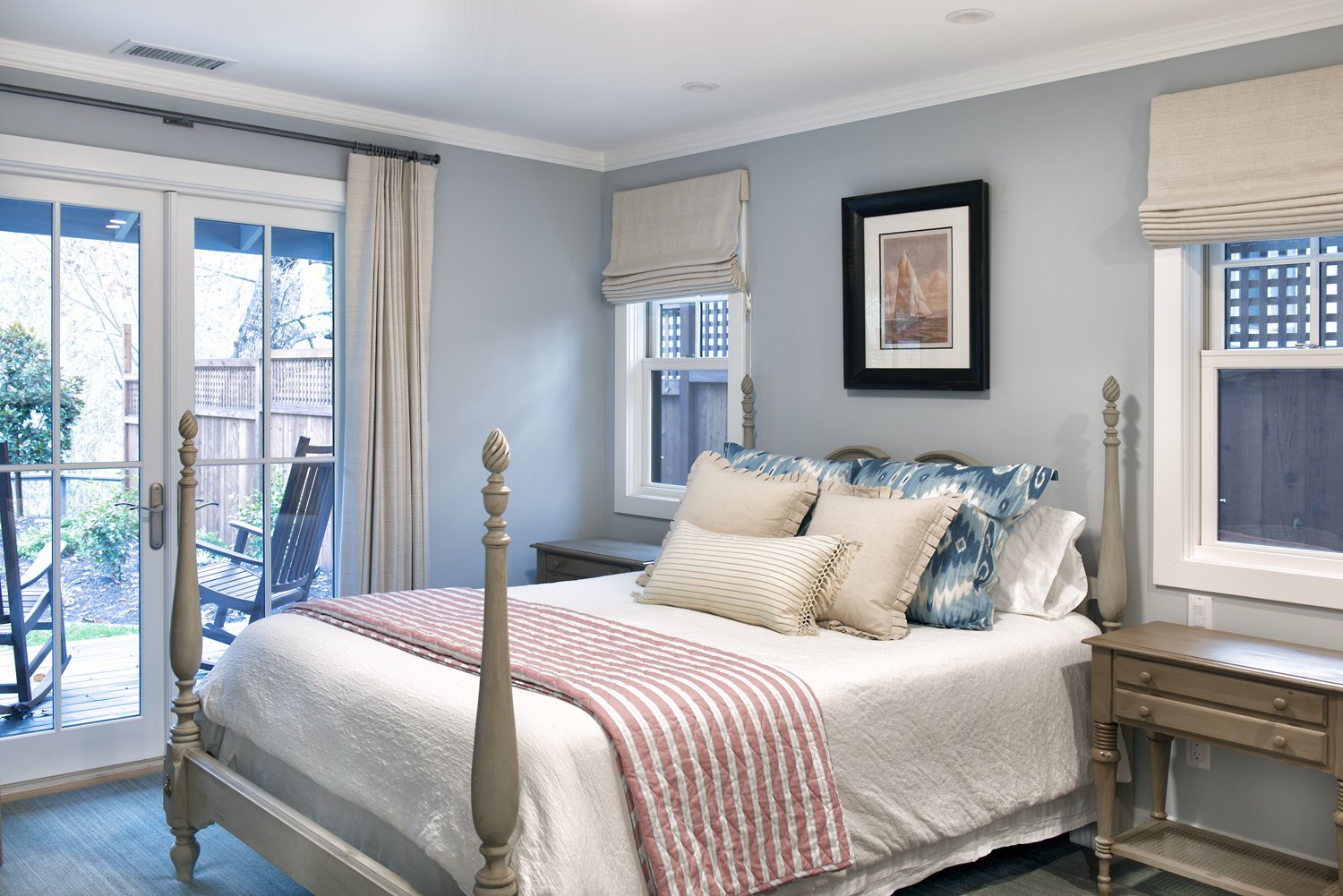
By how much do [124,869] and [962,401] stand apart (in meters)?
3.03

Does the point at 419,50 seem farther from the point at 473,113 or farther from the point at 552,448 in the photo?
the point at 552,448

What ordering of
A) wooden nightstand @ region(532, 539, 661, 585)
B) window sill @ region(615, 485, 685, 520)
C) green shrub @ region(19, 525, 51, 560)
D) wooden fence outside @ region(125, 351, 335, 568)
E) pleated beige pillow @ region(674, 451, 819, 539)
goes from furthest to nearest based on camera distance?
window sill @ region(615, 485, 685, 520) < wooden nightstand @ region(532, 539, 661, 585) < wooden fence outside @ region(125, 351, 335, 568) < green shrub @ region(19, 525, 51, 560) < pleated beige pillow @ region(674, 451, 819, 539)

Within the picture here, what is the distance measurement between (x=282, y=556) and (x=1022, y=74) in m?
3.26

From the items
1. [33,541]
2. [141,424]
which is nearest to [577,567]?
[141,424]

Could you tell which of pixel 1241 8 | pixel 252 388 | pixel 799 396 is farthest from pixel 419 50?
pixel 1241 8

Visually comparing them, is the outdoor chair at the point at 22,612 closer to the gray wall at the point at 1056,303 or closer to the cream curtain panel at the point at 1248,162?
the gray wall at the point at 1056,303

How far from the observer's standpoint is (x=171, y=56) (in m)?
3.68

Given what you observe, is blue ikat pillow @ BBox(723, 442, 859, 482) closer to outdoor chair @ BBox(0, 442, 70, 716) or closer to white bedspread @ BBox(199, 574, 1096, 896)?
white bedspread @ BBox(199, 574, 1096, 896)

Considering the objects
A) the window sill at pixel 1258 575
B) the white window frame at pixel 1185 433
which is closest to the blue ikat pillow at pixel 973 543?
the white window frame at pixel 1185 433

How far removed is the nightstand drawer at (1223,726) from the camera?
2.62 metres

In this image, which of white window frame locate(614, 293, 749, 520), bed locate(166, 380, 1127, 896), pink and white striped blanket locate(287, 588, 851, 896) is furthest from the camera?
white window frame locate(614, 293, 749, 520)

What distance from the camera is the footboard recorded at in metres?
1.95

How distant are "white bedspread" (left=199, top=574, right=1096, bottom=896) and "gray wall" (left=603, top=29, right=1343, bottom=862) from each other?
497mm

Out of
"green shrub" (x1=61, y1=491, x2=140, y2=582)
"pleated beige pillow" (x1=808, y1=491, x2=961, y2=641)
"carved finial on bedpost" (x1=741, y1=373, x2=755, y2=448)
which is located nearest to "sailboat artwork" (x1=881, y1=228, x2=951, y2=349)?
"carved finial on bedpost" (x1=741, y1=373, x2=755, y2=448)
